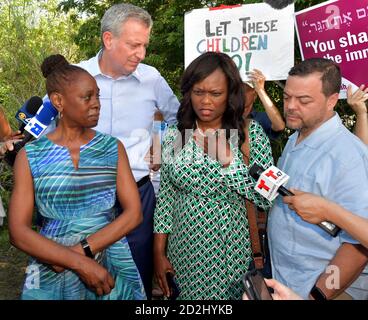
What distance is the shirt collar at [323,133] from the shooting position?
209 centimetres

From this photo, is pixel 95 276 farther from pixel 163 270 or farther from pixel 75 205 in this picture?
pixel 163 270

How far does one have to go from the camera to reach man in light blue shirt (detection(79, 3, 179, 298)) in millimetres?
2809

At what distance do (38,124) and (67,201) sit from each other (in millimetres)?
824

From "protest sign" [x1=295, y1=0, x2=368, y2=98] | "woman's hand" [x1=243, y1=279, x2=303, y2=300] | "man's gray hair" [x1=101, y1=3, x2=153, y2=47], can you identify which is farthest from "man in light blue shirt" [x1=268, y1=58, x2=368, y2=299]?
"protest sign" [x1=295, y1=0, x2=368, y2=98]

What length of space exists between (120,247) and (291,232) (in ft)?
2.27

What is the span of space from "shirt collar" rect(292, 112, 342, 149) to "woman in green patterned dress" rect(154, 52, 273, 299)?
27cm

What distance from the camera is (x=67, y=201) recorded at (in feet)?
6.40

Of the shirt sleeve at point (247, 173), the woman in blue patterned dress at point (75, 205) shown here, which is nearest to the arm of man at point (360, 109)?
the shirt sleeve at point (247, 173)

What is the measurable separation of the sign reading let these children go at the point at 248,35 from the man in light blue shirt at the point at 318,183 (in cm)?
158

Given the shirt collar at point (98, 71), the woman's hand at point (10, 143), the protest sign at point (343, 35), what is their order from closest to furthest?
the woman's hand at point (10, 143)
the shirt collar at point (98, 71)
the protest sign at point (343, 35)

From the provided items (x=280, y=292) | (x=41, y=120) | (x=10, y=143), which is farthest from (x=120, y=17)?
(x=280, y=292)

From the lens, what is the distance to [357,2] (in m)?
3.28

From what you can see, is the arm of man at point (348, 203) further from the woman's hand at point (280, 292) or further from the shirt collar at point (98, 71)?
the shirt collar at point (98, 71)
